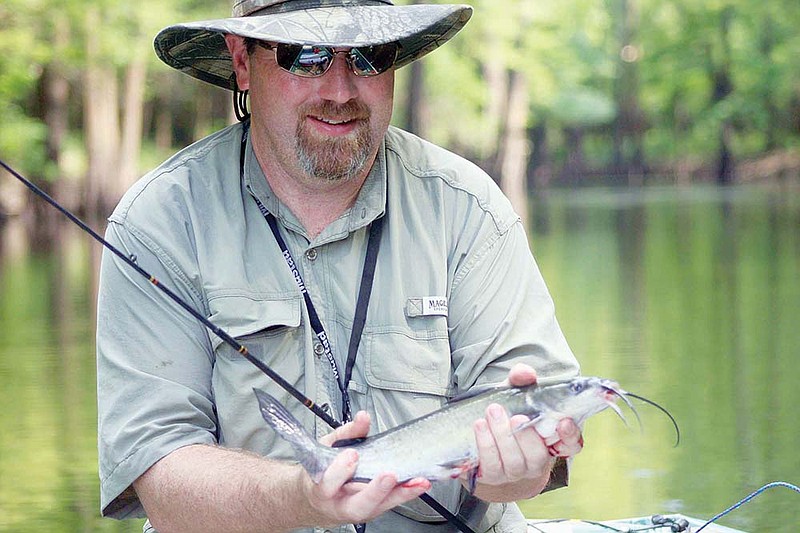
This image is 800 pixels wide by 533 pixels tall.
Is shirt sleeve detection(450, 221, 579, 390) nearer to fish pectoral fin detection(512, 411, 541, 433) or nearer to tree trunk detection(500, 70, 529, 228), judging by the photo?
fish pectoral fin detection(512, 411, 541, 433)

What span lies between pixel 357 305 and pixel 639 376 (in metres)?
6.96

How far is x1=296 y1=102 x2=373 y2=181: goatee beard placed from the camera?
11.0 feet

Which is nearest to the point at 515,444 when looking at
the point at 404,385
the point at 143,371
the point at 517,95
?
the point at 404,385

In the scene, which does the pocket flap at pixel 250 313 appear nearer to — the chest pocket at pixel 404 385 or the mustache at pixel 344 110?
the chest pocket at pixel 404 385

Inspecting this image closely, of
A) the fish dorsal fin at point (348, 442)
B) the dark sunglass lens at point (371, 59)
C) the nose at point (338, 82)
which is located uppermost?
the dark sunglass lens at point (371, 59)

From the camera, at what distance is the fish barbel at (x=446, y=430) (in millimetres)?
2662

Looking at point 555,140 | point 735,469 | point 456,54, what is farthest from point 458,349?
point 555,140

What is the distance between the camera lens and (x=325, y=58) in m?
3.38

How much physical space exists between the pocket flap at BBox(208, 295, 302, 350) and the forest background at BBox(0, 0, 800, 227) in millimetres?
27548

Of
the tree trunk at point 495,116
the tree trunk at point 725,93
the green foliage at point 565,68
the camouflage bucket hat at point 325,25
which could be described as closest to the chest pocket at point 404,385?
the camouflage bucket hat at point 325,25

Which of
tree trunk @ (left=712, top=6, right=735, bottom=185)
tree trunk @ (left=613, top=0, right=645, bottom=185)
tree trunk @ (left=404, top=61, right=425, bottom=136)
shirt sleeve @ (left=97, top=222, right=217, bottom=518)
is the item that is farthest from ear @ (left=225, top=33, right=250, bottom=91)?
tree trunk @ (left=613, top=0, right=645, bottom=185)

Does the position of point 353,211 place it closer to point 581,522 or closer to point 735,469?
point 581,522

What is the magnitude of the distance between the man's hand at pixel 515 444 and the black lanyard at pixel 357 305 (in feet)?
1.85

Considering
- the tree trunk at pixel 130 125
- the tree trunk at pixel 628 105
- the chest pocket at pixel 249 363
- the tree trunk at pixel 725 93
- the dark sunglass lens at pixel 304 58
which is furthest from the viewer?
the tree trunk at pixel 628 105
